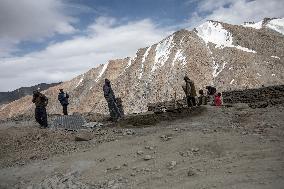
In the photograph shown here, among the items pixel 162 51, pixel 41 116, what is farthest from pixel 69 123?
pixel 162 51

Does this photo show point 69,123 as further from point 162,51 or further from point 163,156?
point 162,51

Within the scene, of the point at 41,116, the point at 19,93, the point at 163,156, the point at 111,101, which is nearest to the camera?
the point at 163,156

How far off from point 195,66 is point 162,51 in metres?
7.41

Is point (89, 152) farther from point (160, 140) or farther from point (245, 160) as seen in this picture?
point (245, 160)

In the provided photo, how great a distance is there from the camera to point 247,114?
1346cm

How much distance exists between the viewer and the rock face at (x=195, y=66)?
45.1 metres

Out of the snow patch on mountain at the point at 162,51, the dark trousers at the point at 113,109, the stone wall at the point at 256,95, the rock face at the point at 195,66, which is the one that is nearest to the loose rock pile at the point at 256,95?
the stone wall at the point at 256,95

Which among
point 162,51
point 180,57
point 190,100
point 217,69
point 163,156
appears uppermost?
point 162,51

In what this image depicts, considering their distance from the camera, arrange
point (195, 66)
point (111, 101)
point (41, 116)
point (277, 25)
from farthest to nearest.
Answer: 1. point (277, 25)
2. point (195, 66)
3. point (111, 101)
4. point (41, 116)

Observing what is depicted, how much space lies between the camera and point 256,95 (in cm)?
2194

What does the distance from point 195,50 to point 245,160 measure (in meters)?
41.8

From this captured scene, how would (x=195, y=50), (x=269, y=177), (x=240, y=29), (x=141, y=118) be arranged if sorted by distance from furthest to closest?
(x=240, y=29) < (x=195, y=50) < (x=141, y=118) < (x=269, y=177)

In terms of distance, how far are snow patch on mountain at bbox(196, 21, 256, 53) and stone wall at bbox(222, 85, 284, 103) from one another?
26.8 m

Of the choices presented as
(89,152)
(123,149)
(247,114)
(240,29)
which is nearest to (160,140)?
(123,149)
